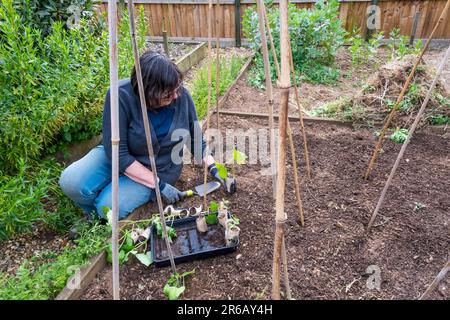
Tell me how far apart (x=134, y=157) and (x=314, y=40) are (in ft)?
10.8

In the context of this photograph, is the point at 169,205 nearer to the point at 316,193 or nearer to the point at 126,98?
the point at 126,98

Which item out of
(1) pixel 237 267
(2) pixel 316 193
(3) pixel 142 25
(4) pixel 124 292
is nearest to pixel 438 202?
(2) pixel 316 193

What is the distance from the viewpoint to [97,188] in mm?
2131

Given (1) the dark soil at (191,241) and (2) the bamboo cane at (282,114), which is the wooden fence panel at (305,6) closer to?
(1) the dark soil at (191,241)

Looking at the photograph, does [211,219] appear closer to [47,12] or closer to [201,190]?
[201,190]

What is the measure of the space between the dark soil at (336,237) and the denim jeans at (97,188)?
1.19ft

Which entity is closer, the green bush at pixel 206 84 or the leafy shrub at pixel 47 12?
the leafy shrub at pixel 47 12

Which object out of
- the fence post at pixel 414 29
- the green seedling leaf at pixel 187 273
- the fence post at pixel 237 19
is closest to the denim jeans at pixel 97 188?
the green seedling leaf at pixel 187 273

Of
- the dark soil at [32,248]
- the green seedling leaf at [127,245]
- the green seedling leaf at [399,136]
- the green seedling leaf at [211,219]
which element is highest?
the green seedling leaf at [399,136]

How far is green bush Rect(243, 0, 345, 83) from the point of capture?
4391mm

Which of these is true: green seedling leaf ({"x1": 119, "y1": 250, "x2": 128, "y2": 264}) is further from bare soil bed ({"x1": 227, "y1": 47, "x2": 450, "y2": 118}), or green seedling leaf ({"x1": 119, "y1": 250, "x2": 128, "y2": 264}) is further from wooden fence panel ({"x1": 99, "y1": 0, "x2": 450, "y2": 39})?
wooden fence panel ({"x1": 99, "y1": 0, "x2": 450, "y2": 39})

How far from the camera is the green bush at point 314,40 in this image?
4.39 meters

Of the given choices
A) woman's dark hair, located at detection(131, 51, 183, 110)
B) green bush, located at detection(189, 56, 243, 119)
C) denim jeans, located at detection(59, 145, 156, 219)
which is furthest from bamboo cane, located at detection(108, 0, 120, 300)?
green bush, located at detection(189, 56, 243, 119)
